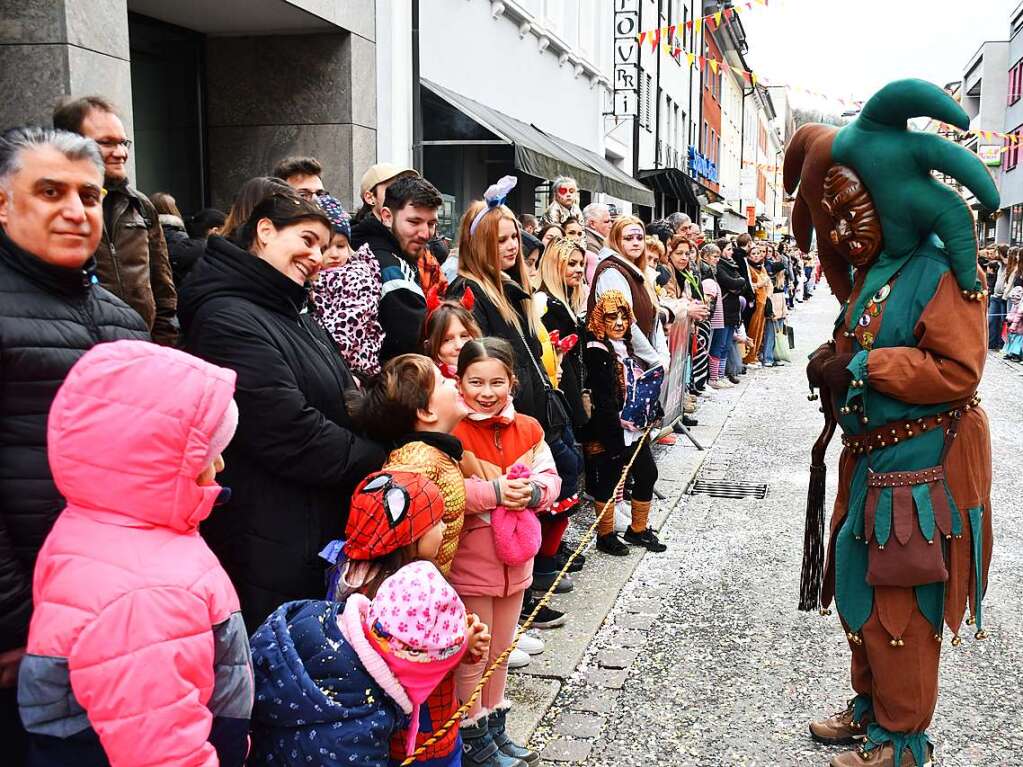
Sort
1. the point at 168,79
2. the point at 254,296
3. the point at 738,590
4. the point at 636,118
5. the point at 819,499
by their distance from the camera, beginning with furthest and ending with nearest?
the point at 636,118, the point at 168,79, the point at 738,590, the point at 819,499, the point at 254,296

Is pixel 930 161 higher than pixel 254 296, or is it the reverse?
pixel 930 161

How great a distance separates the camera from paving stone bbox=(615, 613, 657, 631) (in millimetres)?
4871

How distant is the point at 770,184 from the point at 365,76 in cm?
7841

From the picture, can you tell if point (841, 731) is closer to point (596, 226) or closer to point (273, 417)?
point (273, 417)

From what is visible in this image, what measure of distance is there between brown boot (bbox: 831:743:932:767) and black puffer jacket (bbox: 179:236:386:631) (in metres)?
1.94

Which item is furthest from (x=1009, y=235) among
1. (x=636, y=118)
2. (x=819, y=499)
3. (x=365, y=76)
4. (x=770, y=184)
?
(x=819, y=499)

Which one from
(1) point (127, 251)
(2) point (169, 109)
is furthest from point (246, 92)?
(1) point (127, 251)

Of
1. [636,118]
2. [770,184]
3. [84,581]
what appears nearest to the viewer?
[84,581]

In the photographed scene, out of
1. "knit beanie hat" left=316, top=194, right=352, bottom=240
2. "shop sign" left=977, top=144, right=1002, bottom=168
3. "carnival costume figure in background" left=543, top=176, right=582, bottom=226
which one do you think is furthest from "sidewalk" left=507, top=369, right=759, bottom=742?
"shop sign" left=977, top=144, right=1002, bottom=168

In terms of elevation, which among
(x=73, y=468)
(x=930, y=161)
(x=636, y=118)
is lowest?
(x=73, y=468)

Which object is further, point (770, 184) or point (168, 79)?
point (770, 184)

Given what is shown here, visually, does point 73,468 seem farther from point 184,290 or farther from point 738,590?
point 738,590

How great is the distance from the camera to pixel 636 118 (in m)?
21.6

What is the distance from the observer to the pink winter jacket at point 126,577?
1.90 metres
